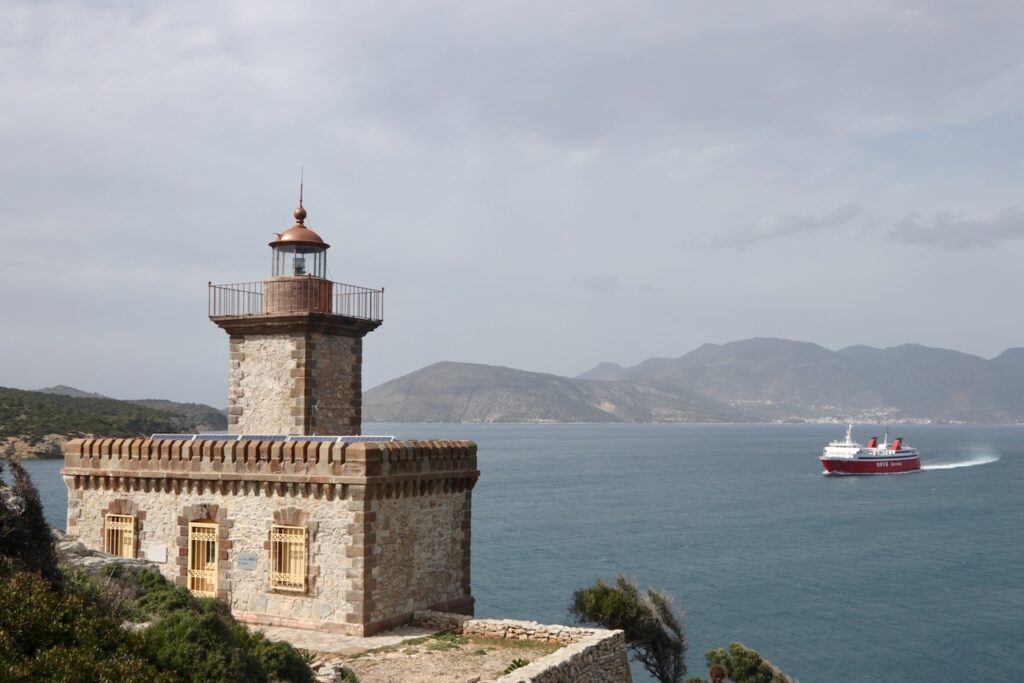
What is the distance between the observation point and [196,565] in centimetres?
1703

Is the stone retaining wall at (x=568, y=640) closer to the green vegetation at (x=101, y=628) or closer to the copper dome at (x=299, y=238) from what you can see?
the green vegetation at (x=101, y=628)

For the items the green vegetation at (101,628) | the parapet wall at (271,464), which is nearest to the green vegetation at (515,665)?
the green vegetation at (101,628)

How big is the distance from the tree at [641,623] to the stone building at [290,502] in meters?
9.24

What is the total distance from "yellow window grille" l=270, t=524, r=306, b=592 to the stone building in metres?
0.02

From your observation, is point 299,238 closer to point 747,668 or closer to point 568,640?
point 568,640

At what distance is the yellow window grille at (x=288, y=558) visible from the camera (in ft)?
52.4

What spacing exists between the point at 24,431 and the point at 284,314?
77554 mm

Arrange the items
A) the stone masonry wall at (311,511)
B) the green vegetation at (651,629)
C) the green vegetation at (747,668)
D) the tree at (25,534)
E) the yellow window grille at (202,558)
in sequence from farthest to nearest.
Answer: the green vegetation at (651,629) → the green vegetation at (747,668) → the yellow window grille at (202,558) → the stone masonry wall at (311,511) → the tree at (25,534)

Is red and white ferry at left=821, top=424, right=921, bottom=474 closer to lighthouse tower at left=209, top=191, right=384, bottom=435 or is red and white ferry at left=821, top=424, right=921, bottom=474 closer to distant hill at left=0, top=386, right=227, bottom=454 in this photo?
distant hill at left=0, top=386, right=227, bottom=454

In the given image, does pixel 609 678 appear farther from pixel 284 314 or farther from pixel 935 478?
pixel 935 478

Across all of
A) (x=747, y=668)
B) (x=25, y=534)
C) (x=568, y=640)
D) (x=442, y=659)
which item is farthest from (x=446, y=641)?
(x=747, y=668)

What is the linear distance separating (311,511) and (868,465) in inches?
4190

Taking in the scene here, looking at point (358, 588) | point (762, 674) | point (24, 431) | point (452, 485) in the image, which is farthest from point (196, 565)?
point (24, 431)

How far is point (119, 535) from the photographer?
1781cm
